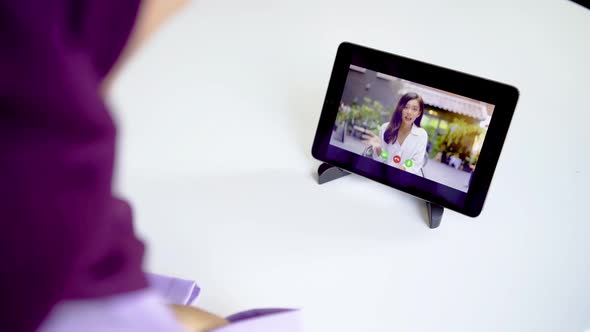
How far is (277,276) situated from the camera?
0.63 meters

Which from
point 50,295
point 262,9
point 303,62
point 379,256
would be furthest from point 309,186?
point 50,295

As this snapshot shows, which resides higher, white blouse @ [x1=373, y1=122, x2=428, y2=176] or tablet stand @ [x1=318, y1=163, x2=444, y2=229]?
white blouse @ [x1=373, y1=122, x2=428, y2=176]

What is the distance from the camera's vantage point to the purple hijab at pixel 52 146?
0.75ft

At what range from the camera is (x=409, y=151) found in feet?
2.36

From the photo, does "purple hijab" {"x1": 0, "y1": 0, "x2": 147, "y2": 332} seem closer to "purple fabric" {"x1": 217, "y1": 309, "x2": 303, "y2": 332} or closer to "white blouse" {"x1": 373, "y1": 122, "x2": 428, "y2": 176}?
"purple fabric" {"x1": 217, "y1": 309, "x2": 303, "y2": 332}

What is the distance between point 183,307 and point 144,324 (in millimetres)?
204

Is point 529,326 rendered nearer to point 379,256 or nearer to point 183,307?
point 379,256

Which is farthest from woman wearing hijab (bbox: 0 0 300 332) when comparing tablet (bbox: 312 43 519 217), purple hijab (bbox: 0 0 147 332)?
tablet (bbox: 312 43 519 217)

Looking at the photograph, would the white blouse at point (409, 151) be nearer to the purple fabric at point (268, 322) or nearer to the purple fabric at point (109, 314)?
the purple fabric at point (268, 322)

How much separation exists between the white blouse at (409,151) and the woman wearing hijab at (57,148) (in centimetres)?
49

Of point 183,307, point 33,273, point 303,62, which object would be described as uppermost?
point 303,62

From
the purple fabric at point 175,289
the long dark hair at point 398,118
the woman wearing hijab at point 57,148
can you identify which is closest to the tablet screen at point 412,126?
the long dark hair at point 398,118

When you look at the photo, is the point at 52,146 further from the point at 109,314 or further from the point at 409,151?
the point at 409,151

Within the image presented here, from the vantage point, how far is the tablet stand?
28.3 inches
